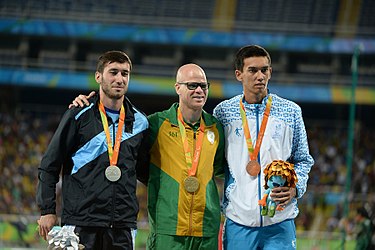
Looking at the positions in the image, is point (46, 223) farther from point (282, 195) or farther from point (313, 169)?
point (313, 169)

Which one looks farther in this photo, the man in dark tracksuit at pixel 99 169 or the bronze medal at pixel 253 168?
the bronze medal at pixel 253 168

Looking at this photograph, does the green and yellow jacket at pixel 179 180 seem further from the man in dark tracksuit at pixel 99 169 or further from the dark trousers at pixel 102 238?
the dark trousers at pixel 102 238

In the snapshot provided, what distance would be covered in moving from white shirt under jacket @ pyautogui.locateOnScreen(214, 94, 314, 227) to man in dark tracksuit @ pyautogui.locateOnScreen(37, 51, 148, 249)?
2.26ft

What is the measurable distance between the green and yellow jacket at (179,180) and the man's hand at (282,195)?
1.67 ft

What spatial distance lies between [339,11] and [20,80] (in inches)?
411

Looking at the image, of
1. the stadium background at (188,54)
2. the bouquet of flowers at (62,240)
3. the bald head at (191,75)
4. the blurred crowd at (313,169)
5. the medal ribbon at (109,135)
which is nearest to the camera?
the bouquet of flowers at (62,240)

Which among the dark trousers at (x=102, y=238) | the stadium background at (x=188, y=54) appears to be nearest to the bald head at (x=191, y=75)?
the dark trousers at (x=102, y=238)

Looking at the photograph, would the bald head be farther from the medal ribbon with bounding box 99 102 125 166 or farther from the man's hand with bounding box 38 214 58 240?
the man's hand with bounding box 38 214 58 240

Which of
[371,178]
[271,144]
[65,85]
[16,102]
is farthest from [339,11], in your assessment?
[271,144]

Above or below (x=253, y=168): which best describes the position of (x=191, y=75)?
above

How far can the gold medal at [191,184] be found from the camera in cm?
549

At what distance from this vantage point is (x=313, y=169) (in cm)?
2198

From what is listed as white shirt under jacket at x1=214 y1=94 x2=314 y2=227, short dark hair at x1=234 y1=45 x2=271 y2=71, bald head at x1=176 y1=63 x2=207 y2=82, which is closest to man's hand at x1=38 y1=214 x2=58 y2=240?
A: white shirt under jacket at x1=214 y1=94 x2=314 y2=227

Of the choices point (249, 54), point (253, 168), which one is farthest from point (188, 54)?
point (253, 168)
